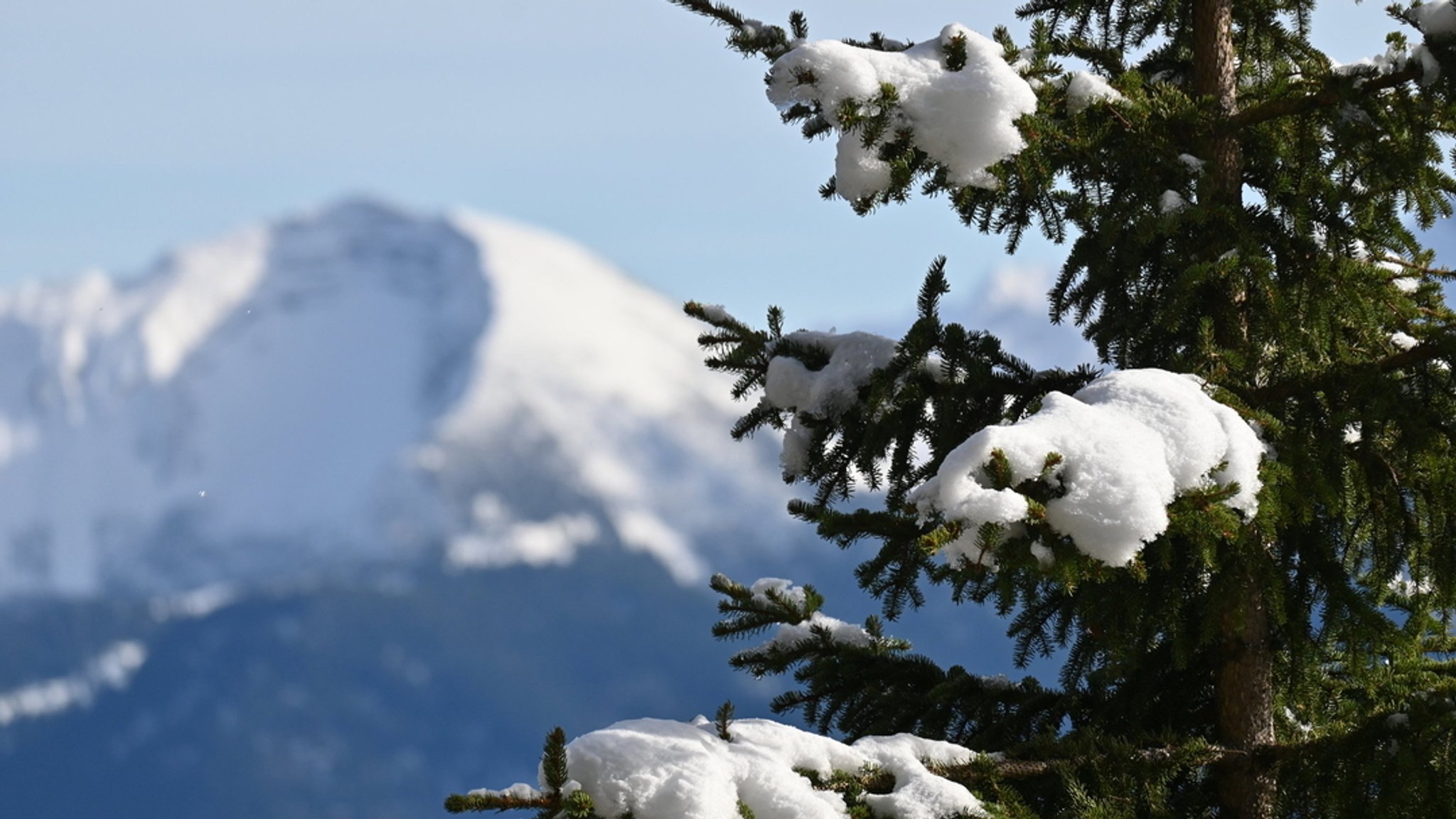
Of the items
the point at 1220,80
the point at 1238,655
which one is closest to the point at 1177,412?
the point at 1238,655

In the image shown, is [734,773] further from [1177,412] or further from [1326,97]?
[1326,97]

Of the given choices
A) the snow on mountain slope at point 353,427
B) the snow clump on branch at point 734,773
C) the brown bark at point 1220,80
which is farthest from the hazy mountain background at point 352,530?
the snow clump on branch at point 734,773

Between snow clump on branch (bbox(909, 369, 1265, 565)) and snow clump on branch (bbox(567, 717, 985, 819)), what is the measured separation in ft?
3.00

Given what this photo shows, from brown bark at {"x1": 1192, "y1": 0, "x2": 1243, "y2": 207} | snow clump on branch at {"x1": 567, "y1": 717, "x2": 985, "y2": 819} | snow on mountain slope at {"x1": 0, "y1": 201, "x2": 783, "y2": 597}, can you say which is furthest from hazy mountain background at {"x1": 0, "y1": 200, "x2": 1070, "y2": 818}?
snow clump on branch at {"x1": 567, "y1": 717, "x2": 985, "y2": 819}

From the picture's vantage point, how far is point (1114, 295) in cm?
550

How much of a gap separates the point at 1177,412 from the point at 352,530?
374 feet

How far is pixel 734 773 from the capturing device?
3.37m

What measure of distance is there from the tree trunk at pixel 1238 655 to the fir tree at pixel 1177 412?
0.04ft

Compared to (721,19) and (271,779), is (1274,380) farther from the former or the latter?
(271,779)

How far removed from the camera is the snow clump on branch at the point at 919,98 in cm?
408

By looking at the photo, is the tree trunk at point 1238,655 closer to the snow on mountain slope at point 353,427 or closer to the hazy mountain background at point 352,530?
the snow on mountain slope at point 353,427

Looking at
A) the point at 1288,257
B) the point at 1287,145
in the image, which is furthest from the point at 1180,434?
the point at 1287,145

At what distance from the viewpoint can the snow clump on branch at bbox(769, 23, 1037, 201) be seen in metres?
4.08

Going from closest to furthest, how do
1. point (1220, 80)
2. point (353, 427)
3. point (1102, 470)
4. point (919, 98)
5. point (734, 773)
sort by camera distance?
point (1102, 470) < point (734, 773) < point (919, 98) < point (1220, 80) < point (353, 427)
